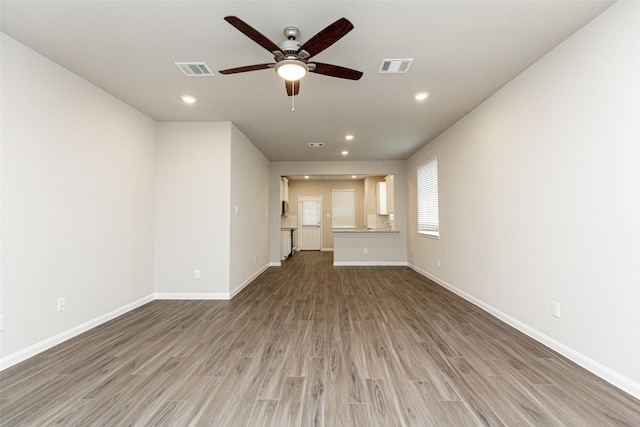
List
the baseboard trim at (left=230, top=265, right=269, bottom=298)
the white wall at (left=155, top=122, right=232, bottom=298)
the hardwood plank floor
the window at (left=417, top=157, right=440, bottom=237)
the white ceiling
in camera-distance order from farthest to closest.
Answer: the window at (left=417, top=157, right=440, bottom=237), the baseboard trim at (left=230, top=265, right=269, bottom=298), the white wall at (left=155, top=122, right=232, bottom=298), the white ceiling, the hardwood plank floor

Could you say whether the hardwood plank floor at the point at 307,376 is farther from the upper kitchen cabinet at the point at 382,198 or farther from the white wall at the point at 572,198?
the upper kitchen cabinet at the point at 382,198

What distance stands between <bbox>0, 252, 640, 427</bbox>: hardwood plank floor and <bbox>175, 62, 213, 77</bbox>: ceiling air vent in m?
2.58

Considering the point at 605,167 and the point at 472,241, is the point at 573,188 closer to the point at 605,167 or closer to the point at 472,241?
the point at 605,167

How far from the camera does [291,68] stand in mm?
2125

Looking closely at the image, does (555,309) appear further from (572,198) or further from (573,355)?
(572,198)

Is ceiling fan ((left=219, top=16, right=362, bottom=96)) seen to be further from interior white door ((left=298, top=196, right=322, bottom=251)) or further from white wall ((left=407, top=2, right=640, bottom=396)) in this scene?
interior white door ((left=298, top=196, right=322, bottom=251))

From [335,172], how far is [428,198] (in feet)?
7.58

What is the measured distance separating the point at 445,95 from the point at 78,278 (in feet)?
14.4

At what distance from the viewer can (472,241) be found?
3.82 meters

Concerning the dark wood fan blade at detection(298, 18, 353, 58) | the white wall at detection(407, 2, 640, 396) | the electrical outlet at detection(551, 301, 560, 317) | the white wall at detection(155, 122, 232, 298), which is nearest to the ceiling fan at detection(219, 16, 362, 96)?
the dark wood fan blade at detection(298, 18, 353, 58)

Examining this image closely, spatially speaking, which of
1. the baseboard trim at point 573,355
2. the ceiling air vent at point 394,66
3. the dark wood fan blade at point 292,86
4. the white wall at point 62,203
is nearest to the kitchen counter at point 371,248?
the baseboard trim at point 573,355

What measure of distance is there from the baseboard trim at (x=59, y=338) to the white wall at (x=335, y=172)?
3.49 metres

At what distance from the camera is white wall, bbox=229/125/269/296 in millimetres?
4312

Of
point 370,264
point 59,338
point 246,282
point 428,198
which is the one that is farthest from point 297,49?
point 370,264
